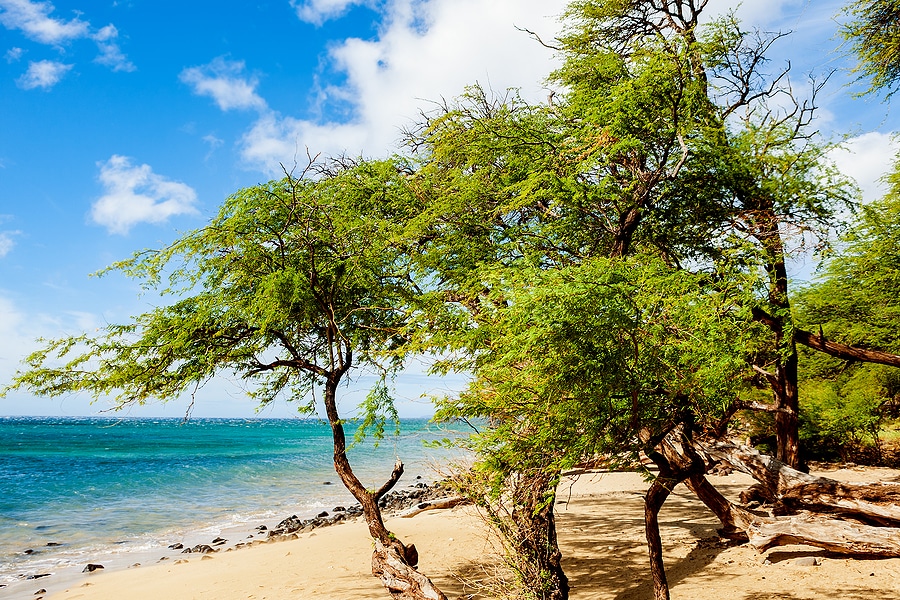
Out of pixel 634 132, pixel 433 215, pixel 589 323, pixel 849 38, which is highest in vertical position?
pixel 849 38

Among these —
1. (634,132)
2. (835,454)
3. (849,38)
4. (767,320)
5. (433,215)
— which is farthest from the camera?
(835,454)

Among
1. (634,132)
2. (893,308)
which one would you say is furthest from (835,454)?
(634,132)

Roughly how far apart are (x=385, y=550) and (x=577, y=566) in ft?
10.4

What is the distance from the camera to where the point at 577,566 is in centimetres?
892

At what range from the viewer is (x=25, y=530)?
16938 millimetres

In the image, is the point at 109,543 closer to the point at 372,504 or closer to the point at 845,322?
the point at 372,504

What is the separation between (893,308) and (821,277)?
6.70 feet

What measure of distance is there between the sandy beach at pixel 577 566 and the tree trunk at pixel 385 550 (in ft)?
1.88

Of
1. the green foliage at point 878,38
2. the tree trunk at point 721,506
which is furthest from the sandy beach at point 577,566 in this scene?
the green foliage at point 878,38

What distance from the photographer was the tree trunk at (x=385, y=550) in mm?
6977

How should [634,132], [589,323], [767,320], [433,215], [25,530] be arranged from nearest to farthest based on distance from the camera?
[589,323] → [634,132] → [433,215] → [767,320] → [25,530]

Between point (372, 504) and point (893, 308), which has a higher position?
point (893, 308)

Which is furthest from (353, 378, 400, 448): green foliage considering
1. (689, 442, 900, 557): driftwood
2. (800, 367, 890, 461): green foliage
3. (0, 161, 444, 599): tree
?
(800, 367, 890, 461): green foliage

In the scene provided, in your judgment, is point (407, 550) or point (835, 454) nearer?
point (407, 550)
